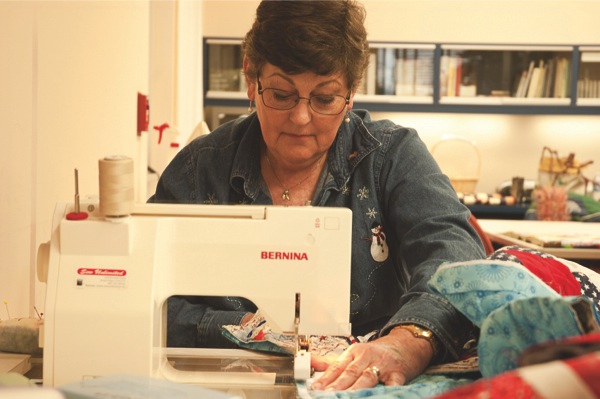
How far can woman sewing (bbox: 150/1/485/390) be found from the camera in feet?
4.95

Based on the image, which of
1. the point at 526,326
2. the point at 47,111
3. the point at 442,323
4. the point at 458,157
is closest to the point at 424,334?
the point at 442,323

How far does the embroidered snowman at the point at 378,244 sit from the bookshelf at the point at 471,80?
166 inches

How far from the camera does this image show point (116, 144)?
292 centimetres

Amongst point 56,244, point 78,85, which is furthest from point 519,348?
point 78,85

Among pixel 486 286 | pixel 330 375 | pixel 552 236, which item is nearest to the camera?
pixel 486 286

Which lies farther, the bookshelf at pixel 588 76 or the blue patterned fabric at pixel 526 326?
A: the bookshelf at pixel 588 76

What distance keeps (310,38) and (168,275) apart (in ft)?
1.91

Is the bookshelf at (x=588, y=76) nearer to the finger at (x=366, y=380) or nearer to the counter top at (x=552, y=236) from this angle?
the counter top at (x=552, y=236)

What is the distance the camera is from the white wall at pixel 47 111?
5.63ft

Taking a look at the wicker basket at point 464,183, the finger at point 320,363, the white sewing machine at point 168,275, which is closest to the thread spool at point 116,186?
the white sewing machine at point 168,275

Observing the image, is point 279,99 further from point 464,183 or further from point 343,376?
point 464,183

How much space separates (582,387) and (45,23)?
5.80ft

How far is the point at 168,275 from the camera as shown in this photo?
3.93 ft

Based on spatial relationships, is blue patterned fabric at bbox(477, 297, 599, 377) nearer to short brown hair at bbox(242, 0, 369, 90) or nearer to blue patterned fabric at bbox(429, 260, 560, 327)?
A: blue patterned fabric at bbox(429, 260, 560, 327)
